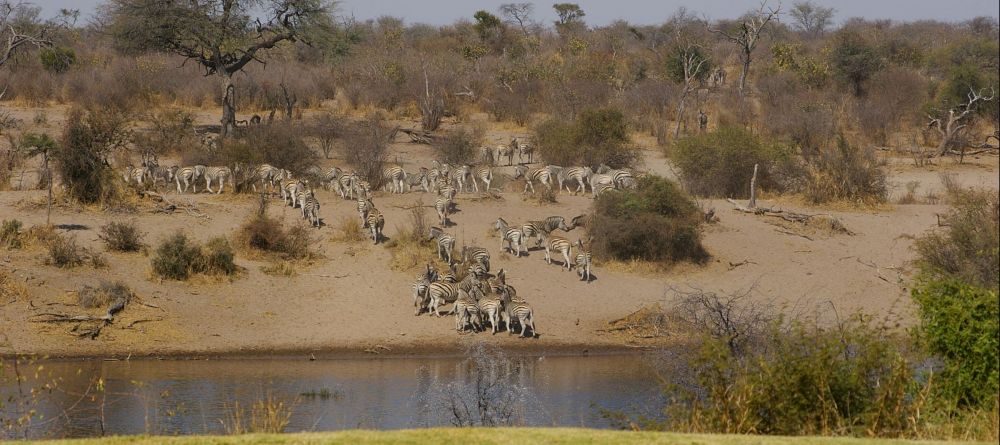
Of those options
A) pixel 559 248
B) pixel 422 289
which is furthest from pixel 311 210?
pixel 559 248

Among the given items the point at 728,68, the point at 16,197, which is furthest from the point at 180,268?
the point at 728,68

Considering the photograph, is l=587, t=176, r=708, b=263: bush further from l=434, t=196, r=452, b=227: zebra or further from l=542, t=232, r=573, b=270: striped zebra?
l=434, t=196, r=452, b=227: zebra

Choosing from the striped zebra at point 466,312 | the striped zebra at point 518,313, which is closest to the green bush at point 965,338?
the striped zebra at point 518,313

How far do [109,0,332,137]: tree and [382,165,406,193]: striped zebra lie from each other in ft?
24.3

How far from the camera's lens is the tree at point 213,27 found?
37000mm

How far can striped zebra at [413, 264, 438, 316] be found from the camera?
75.5 feet

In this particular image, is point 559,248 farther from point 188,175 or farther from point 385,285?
point 188,175

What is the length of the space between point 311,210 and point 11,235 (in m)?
5.91

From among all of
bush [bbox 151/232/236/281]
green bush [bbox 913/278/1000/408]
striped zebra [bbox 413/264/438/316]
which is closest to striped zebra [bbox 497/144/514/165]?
striped zebra [bbox 413/264/438/316]

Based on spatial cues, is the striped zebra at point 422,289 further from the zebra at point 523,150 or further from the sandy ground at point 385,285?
the zebra at point 523,150

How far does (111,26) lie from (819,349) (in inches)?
1188

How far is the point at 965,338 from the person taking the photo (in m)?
12.0

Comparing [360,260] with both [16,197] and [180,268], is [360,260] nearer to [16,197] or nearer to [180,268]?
[180,268]

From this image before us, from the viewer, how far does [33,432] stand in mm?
14625
